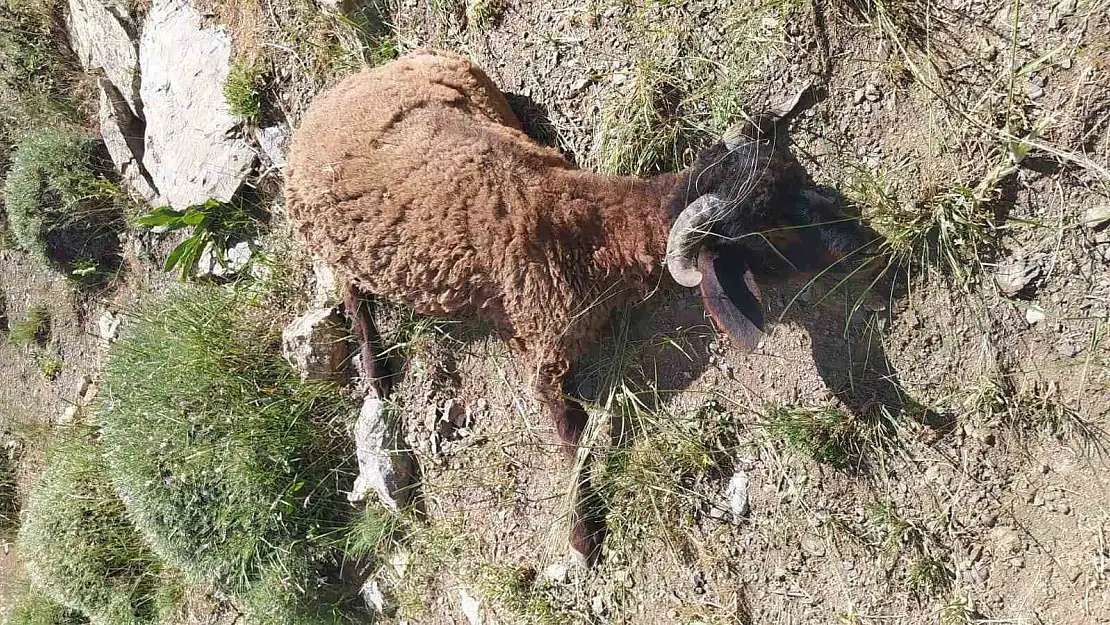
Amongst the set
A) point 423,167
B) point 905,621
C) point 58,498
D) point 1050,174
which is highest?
point 1050,174

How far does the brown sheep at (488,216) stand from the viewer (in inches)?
182

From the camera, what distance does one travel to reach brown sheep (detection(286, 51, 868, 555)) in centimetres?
461

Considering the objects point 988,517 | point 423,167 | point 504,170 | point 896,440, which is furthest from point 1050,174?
point 423,167

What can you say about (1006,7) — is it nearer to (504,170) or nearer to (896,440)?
(896,440)

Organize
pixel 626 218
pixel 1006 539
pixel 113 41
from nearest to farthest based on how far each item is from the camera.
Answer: pixel 1006 539 < pixel 626 218 < pixel 113 41

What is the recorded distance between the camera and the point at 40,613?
8773 millimetres

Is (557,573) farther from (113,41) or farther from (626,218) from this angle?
(113,41)

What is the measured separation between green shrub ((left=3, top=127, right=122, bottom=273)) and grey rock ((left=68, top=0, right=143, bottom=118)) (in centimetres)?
98

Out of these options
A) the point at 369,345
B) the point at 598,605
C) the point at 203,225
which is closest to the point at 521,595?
the point at 598,605

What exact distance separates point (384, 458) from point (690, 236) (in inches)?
138

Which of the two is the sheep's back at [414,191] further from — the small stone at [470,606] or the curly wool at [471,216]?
the small stone at [470,606]

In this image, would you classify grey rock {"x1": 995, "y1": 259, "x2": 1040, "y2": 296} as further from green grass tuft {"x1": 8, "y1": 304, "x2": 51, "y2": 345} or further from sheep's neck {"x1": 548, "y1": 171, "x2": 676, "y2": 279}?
green grass tuft {"x1": 8, "y1": 304, "x2": 51, "y2": 345}

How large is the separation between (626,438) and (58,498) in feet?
22.2

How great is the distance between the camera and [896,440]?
462 cm
